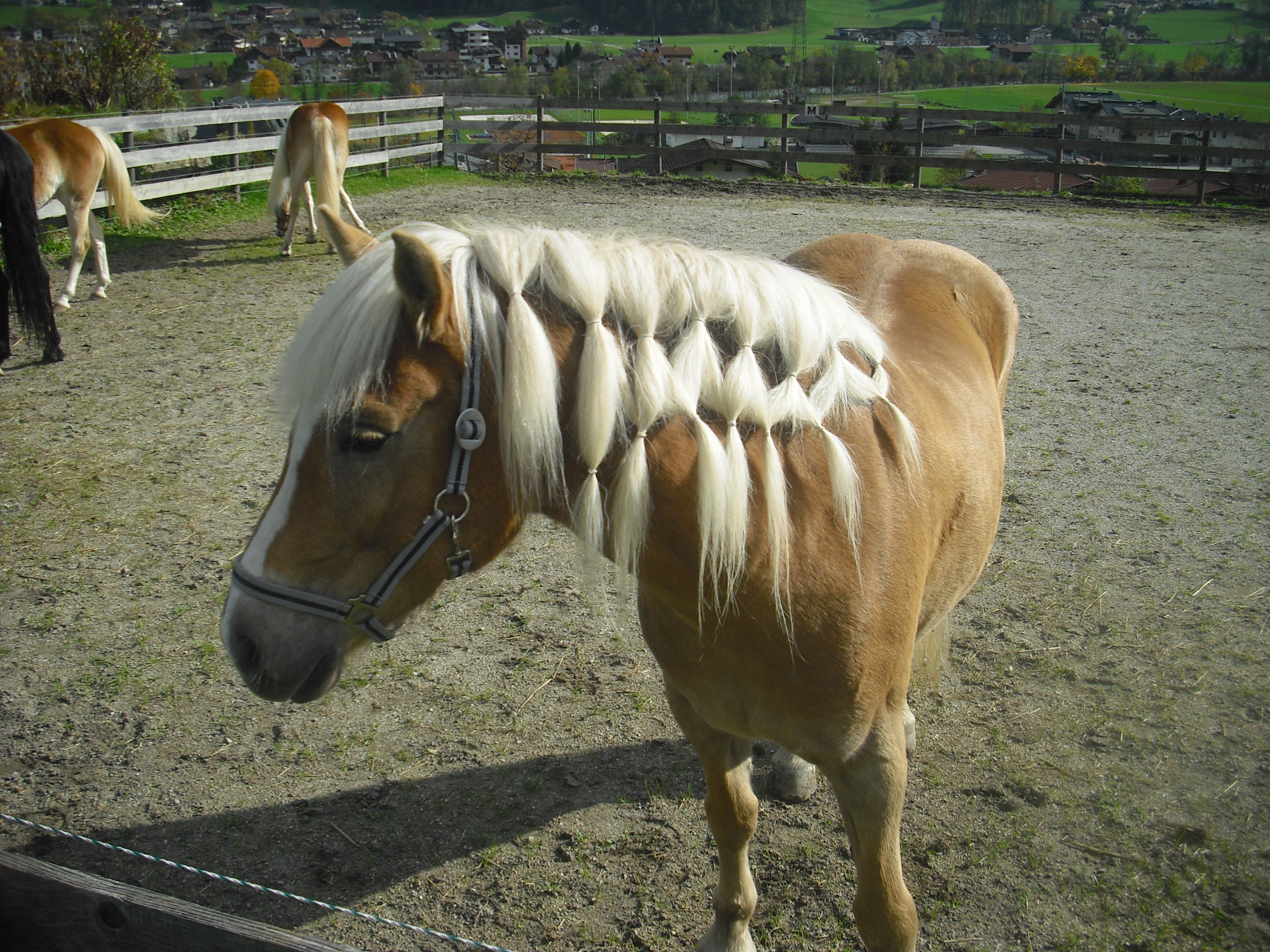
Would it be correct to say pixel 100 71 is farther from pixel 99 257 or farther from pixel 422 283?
pixel 422 283

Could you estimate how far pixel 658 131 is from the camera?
16953 millimetres

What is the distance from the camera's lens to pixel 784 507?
147 centimetres

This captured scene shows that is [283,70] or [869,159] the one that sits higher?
[283,70]

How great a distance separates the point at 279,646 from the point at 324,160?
9759 mm

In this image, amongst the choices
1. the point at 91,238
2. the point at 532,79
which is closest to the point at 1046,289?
the point at 91,238

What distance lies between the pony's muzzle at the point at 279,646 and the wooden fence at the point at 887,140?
15307 millimetres

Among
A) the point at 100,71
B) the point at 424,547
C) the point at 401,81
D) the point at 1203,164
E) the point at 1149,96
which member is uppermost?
the point at 1149,96

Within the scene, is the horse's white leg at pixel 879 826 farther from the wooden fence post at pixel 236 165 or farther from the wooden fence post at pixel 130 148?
the wooden fence post at pixel 236 165

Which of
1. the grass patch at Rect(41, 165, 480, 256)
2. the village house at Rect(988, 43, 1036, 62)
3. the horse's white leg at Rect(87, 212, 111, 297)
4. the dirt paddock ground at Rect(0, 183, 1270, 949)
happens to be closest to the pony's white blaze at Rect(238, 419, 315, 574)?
the dirt paddock ground at Rect(0, 183, 1270, 949)

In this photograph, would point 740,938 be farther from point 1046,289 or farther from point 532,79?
point 532,79

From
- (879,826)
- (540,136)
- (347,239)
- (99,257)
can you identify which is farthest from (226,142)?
(879,826)

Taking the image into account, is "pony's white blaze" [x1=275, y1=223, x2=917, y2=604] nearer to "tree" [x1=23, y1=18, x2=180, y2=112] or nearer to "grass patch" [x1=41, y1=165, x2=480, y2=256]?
"grass patch" [x1=41, y1=165, x2=480, y2=256]

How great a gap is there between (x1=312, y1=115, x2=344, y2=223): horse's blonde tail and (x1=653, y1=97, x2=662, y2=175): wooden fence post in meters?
8.58

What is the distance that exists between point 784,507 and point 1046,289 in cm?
831
